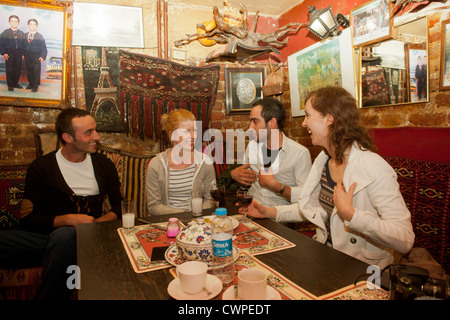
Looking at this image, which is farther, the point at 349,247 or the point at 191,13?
the point at 191,13

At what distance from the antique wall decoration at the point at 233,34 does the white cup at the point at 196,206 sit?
203 cm

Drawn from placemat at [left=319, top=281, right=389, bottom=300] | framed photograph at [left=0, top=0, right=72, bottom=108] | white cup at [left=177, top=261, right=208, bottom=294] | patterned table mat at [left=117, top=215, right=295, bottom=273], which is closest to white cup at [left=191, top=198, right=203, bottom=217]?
patterned table mat at [left=117, top=215, right=295, bottom=273]

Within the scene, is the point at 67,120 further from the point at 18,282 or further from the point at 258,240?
the point at 258,240

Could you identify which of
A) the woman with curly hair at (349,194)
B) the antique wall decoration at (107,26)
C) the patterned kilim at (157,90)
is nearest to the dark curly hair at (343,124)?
the woman with curly hair at (349,194)

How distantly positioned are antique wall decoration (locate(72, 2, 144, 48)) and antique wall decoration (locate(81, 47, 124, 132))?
0.10 meters

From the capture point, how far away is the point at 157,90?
3.26 m

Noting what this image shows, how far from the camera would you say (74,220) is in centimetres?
194

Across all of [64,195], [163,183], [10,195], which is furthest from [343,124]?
[10,195]

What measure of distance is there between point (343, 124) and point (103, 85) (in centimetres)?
273

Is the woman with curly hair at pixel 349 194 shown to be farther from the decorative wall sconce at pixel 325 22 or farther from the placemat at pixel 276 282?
the decorative wall sconce at pixel 325 22

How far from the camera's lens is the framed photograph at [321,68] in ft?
9.13

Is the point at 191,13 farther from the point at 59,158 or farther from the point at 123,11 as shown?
the point at 59,158

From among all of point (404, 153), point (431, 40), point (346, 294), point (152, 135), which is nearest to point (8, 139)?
point (152, 135)
